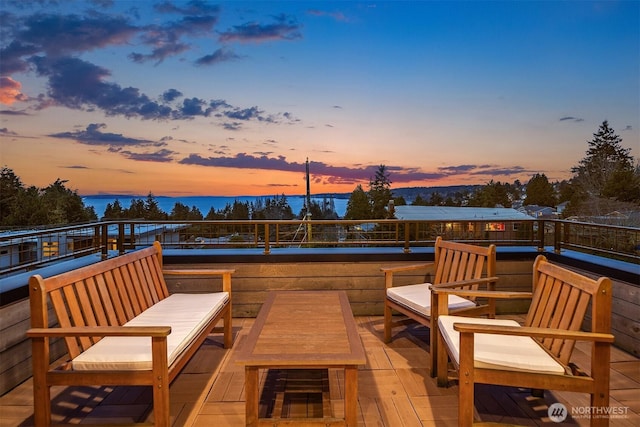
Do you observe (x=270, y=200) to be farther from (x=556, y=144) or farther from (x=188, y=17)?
(x=188, y=17)

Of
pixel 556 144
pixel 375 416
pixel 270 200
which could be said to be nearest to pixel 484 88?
pixel 556 144

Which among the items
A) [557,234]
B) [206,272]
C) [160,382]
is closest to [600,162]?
[557,234]

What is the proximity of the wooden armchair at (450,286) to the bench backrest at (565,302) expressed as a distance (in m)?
0.55

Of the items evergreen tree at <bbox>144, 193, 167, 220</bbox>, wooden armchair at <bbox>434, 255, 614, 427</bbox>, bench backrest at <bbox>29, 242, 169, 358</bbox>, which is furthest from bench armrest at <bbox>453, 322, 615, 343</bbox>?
evergreen tree at <bbox>144, 193, 167, 220</bbox>

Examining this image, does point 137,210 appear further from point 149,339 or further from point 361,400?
point 361,400

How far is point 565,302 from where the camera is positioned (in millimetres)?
1928

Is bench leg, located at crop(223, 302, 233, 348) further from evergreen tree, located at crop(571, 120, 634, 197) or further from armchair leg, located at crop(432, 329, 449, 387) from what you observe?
evergreen tree, located at crop(571, 120, 634, 197)

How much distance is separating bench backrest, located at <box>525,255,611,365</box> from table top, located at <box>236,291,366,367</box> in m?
1.08

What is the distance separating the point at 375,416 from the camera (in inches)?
82.7

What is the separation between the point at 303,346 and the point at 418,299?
4.64 feet

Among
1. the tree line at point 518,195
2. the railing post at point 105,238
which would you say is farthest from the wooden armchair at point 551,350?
the tree line at point 518,195

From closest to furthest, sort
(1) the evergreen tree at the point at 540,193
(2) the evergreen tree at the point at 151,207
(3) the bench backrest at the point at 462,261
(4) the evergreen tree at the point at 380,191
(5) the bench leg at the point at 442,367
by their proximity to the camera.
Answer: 1. (5) the bench leg at the point at 442,367
2. (3) the bench backrest at the point at 462,261
3. (2) the evergreen tree at the point at 151,207
4. (1) the evergreen tree at the point at 540,193
5. (4) the evergreen tree at the point at 380,191

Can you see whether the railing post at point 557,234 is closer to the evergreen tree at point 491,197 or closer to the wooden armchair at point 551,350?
the wooden armchair at point 551,350

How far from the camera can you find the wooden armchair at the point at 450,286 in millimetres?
2732
